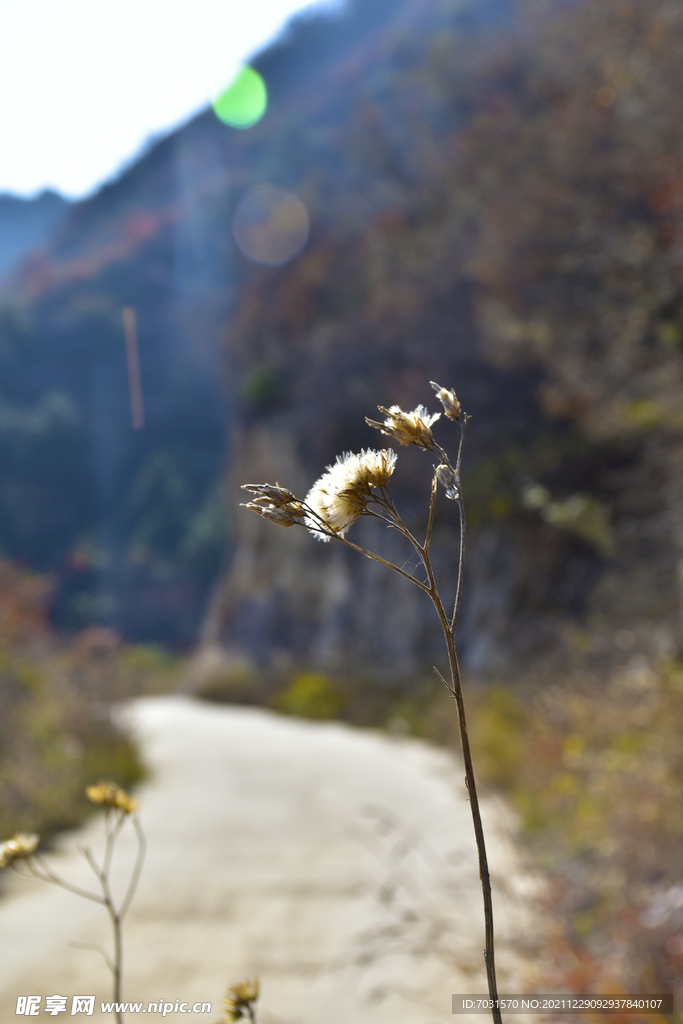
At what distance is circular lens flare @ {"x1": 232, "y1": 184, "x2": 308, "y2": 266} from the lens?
54.3 feet

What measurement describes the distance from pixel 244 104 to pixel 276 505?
32306mm

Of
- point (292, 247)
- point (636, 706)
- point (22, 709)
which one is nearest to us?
point (636, 706)

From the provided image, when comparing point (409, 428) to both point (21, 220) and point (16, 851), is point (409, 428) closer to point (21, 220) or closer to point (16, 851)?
point (16, 851)

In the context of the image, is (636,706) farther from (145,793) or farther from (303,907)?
(145,793)

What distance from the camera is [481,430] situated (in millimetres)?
9289

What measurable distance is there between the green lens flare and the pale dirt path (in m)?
28.6

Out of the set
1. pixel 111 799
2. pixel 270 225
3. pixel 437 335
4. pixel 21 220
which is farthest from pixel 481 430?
pixel 21 220

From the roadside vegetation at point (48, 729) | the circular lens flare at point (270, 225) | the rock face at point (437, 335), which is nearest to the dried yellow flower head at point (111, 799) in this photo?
the rock face at point (437, 335)

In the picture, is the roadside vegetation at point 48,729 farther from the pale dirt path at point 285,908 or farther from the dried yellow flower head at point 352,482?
the dried yellow flower head at point 352,482

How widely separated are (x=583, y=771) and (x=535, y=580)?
14.9ft

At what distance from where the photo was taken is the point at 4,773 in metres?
3.89

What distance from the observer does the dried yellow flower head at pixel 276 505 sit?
425 mm

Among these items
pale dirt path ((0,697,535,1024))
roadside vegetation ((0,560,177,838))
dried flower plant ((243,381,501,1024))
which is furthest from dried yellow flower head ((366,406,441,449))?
roadside vegetation ((0,560,177,838))

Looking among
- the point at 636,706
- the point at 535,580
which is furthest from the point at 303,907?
the point at 535,580
